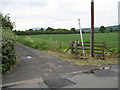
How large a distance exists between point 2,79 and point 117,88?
4.31 metres

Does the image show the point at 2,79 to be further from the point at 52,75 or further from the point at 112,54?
the point at 112,54

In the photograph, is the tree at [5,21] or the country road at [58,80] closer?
the country road at [58,80]

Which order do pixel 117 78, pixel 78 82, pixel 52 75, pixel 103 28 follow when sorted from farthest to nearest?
pixel 103 28 → pixel 52 75 → pixel 117 78 → pixel 78 82

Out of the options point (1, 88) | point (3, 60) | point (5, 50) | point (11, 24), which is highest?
point (11, 24)

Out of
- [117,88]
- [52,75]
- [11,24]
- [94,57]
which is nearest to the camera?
[117,88]

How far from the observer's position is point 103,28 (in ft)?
253

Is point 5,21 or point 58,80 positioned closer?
point 58,80

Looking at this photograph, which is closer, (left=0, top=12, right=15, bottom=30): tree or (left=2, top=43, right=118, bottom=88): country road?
(left=2, top=43, right=118, bottom=88): country road

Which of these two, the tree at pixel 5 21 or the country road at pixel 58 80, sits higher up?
the tree at pixel 5 21

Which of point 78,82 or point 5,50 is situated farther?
point 5,50

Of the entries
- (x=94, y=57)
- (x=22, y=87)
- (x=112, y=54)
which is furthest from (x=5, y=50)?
(x=112, y=54)

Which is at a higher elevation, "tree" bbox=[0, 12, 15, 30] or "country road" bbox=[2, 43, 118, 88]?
"tree" bbox=[0, 12, 15, 30]

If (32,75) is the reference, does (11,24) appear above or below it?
above

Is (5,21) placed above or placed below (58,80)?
above
